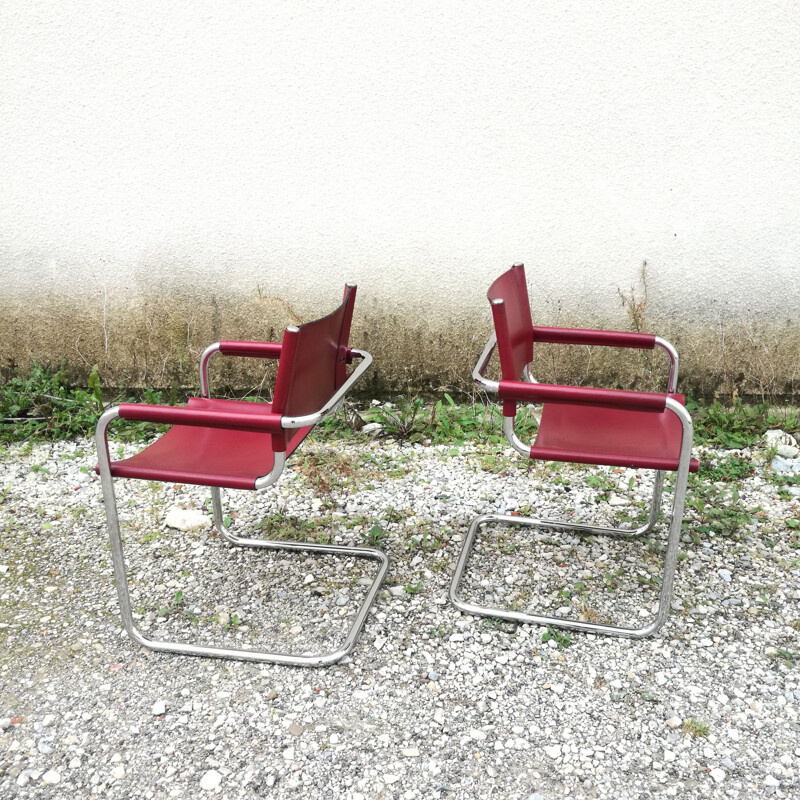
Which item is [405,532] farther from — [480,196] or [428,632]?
[480,196]

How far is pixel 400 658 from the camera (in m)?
2.26

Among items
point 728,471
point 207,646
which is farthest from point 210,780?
point 728,471

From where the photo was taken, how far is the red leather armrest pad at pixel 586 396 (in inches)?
78.7

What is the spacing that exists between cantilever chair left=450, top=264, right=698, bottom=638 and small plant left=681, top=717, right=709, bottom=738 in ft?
1.07

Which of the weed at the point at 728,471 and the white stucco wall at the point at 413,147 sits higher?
the white stucco wall at the point at 413,147

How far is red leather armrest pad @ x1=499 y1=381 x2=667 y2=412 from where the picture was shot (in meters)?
2.00

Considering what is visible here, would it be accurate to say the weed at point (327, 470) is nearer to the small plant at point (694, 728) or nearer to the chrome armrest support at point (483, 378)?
the chrome armrest support at point (483, 378)

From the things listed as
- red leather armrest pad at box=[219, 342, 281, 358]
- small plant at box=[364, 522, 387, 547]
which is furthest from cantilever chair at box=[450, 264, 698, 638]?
red leather armrest pad at box=[219, 342, 281, 358]

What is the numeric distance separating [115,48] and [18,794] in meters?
2.88

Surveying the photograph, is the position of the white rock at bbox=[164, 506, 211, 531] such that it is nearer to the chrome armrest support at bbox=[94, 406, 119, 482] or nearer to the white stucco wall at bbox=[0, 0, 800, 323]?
the chrome armrest support at bbox=[94, 406, 119, 482]

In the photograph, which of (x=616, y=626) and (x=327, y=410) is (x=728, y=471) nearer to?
(x=616, y=626)

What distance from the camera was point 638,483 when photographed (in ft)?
10.6

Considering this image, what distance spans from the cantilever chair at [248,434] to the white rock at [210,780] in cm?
40

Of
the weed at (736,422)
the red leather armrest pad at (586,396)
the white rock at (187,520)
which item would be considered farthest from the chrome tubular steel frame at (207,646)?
the weed at (736,422)
